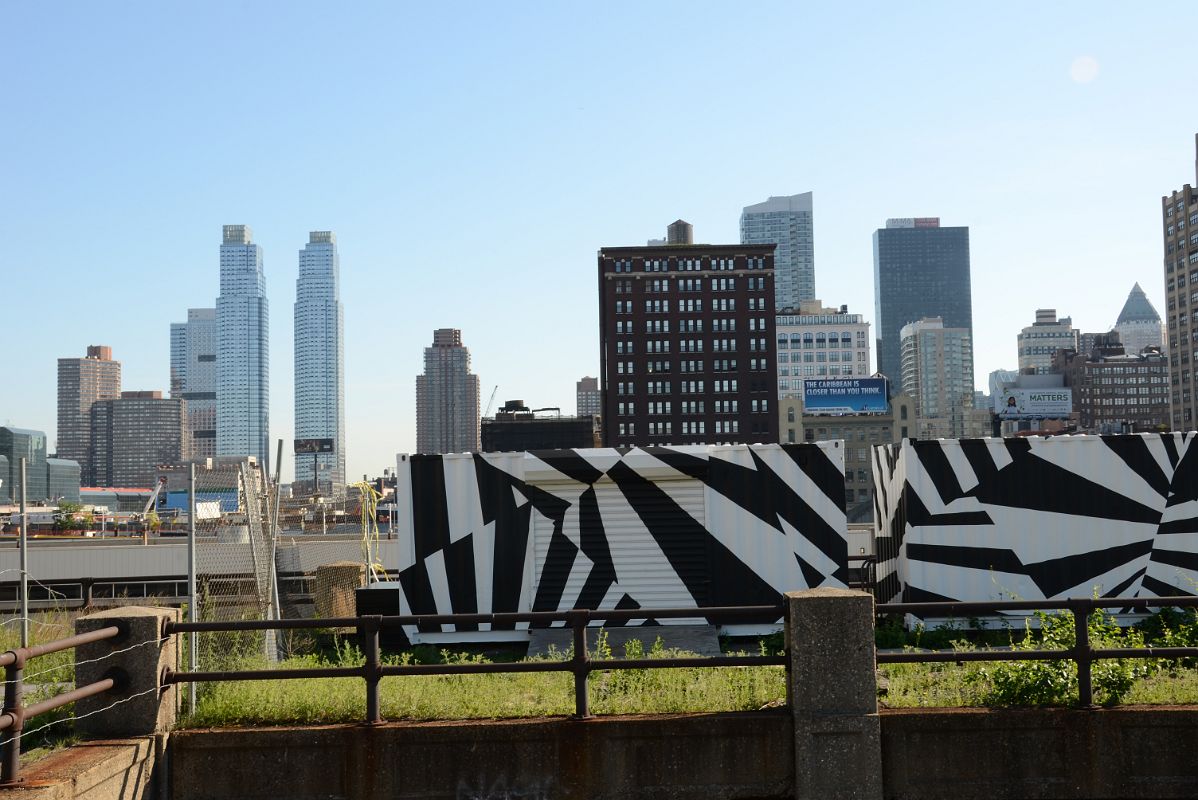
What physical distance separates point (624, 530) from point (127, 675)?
9.45m

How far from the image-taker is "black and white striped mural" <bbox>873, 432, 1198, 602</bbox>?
16.4m

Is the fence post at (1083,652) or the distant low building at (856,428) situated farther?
the distant low building at (856,428)

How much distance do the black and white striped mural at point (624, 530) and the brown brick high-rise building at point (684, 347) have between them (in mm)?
132863

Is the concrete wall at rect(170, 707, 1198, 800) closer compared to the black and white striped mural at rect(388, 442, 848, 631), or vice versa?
the concrete wall at rect(170, 707, 1198, 800)

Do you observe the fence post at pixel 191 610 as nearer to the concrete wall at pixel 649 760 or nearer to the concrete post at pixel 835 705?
the concrete wall at pixel 649 760

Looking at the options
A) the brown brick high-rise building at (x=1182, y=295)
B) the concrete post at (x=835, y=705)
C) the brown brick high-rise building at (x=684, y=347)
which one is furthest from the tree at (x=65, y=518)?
the brown brick high-rise building at (x=1182, y=295)

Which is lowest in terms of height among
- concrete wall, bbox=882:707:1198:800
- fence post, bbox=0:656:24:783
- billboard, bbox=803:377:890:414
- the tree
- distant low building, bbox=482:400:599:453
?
the tree

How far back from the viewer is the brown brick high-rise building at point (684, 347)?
150875 millimetres

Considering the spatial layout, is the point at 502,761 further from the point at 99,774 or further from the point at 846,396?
the point at 846,396

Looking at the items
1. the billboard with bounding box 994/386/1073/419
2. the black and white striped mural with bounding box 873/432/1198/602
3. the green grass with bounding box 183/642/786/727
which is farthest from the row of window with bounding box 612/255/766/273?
the green grass with bounding box 183/642/786/727

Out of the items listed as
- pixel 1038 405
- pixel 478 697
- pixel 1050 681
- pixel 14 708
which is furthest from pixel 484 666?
pixel 1038 405

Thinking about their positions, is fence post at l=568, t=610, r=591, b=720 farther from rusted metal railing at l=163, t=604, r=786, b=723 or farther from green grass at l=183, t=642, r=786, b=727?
green grass at l=183, t=642, r=786, b=727

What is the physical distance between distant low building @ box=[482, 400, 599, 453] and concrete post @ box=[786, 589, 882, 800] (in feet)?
457

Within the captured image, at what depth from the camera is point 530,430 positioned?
6142 inches
